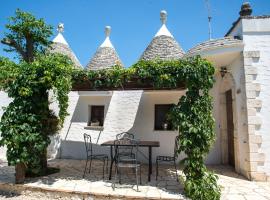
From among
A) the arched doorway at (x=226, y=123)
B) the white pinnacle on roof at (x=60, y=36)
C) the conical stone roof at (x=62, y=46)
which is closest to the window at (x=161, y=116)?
the arched doorway at (x=226, y=123)

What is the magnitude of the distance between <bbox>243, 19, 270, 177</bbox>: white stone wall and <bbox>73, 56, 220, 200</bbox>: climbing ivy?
2.07 metres

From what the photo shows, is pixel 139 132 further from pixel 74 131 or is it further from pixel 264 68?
pixel 264 68

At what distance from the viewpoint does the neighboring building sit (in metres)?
6.20

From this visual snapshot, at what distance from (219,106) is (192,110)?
13.1ft

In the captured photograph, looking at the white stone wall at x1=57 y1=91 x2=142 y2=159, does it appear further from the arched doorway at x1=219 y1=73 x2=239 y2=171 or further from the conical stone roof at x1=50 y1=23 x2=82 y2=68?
the arched doorway at x1=219 y1=73 x2=239 y2=171

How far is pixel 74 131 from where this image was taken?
10.0 m

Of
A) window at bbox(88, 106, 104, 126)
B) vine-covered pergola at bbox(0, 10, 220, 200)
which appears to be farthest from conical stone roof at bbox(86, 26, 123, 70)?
vine-covered pergola at bbox(0, 10, 220, 200)

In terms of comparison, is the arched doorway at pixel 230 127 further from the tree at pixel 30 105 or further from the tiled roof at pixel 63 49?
the tiled roof at pixel 63 49

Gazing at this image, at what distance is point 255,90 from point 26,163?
6.76 meters

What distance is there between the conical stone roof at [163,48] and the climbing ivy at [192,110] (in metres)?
4.35

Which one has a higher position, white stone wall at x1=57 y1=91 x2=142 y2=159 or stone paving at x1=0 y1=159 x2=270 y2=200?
white stone wall at x1=57 y1=91 x2=142 y2=159

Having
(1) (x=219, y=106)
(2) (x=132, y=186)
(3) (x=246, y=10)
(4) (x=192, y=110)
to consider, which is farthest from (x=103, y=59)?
(2) (x=132, y=186)

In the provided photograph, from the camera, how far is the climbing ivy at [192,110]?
4.74 metres

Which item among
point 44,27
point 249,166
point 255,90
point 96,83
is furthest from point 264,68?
point 44,27
